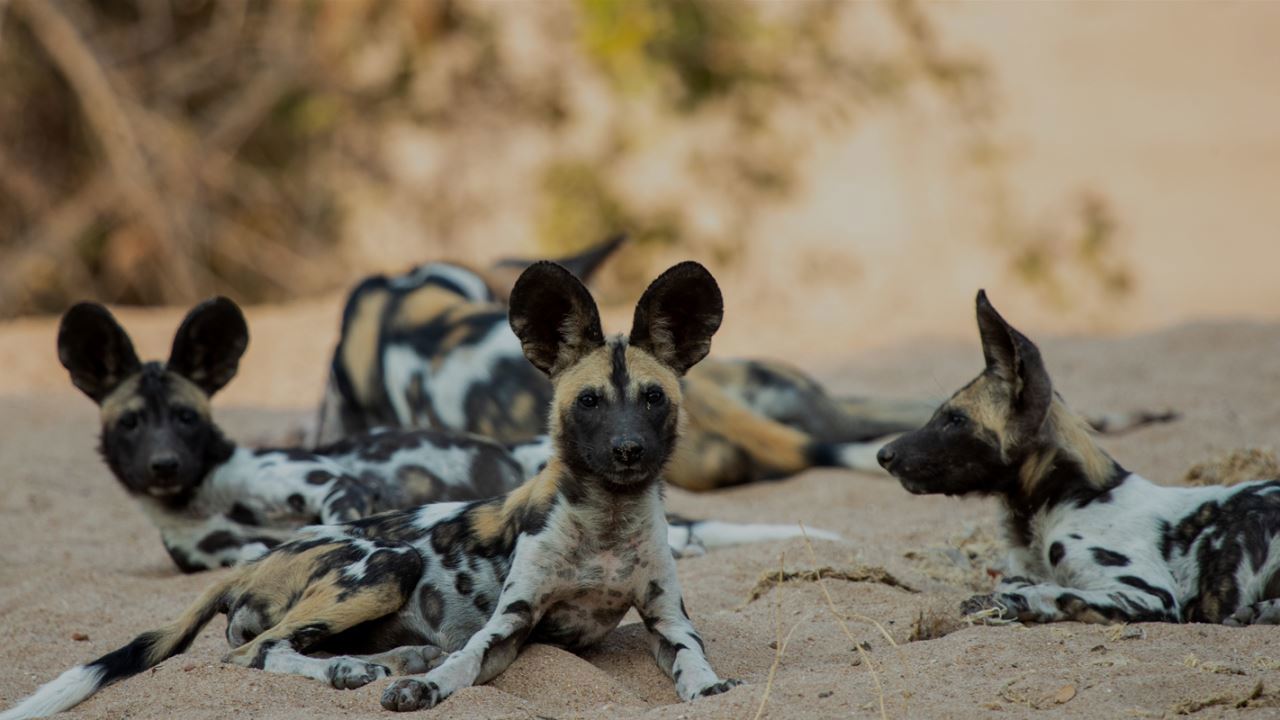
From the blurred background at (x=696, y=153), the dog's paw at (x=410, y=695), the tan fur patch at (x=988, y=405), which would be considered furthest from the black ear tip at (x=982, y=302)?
the blurred background at (x=696, y=153)

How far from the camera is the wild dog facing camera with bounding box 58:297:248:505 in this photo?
466 cm

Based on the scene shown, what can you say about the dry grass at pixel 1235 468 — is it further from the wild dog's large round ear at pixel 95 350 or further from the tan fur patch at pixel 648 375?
the wild dog's large round ear at pixel 95 350

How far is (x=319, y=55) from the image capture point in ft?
37.4

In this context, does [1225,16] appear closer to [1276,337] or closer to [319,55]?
[1276,337]

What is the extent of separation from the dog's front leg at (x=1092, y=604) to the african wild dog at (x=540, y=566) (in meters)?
0.73

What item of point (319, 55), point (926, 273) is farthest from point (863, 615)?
point (319, 55)

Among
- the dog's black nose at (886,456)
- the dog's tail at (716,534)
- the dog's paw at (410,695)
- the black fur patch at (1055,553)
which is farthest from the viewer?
the dog's tail at (716,534)

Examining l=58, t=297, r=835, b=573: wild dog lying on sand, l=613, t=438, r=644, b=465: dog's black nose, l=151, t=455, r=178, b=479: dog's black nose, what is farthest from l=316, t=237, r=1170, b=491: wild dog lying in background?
l=613, t=438, r=644, b=465: dog's black nose

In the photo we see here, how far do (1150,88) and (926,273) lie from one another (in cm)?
270

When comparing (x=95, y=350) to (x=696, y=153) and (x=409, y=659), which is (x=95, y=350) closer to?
(x=409, y=659)

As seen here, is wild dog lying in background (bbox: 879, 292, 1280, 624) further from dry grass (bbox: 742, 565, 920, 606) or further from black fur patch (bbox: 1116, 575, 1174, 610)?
dry grass (bbox: 742, 565, 920, 606)

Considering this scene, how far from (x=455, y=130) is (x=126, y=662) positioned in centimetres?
931

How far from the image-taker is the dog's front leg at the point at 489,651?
2902mm

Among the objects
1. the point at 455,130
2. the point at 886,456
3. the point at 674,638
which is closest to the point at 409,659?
the point at 674,638
